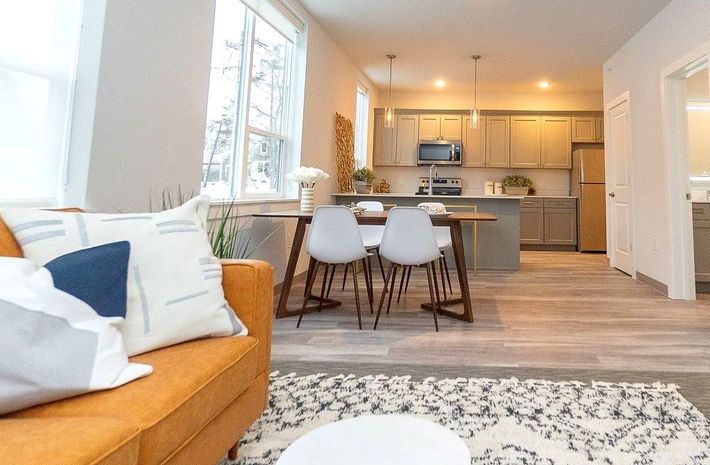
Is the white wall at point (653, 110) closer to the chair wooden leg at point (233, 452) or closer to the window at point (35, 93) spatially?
the chair wooden leg at point (233, 452)

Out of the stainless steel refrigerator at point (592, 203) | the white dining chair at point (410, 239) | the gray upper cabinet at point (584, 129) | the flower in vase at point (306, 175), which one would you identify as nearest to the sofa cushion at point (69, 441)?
the white dining chair at point (410, 239)

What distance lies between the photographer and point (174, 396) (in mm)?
851

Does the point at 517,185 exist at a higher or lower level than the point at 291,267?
higher

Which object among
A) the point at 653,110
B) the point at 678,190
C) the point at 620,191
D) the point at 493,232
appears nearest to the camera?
the point at 678,190

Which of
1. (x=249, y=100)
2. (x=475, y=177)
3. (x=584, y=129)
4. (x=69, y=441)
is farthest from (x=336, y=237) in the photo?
(x=584, y=129)

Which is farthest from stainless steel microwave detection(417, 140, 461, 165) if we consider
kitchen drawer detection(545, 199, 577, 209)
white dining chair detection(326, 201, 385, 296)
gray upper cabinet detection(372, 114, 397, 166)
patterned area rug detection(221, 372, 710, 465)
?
patterned area rug detection(221, 372, 710, 465)

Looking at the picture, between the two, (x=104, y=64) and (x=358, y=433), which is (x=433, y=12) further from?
(x=358, y=433)

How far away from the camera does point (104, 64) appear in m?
1.89

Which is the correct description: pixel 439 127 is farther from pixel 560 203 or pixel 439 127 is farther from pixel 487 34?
pixel 487 34

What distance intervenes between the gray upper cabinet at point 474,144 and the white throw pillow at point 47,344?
7.22 m

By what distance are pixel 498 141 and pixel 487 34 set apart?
113 inches

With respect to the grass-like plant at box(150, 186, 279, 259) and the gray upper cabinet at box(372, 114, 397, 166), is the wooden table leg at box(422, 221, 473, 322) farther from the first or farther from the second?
the gray upper cabinet at box(372, 114, 397, 166)

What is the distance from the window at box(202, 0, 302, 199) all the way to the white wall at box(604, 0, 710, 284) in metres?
3.64

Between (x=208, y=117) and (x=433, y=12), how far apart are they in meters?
2.84
